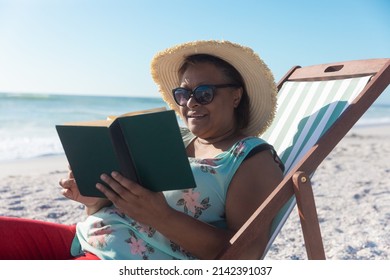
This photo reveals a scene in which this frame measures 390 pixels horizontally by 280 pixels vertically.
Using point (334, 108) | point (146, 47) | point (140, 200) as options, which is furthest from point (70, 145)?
point (146, 47)

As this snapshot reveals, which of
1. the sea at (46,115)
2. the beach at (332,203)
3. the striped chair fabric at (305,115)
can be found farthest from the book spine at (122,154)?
the sea at (46,115)

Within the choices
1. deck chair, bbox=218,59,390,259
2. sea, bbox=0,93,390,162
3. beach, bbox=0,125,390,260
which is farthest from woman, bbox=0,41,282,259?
sea, bbox=0,93,390,162

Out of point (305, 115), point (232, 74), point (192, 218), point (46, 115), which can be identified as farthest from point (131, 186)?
point (46, 115)

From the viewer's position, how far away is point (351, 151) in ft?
34.8

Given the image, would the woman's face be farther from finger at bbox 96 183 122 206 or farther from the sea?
the sea

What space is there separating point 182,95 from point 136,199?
734 mm

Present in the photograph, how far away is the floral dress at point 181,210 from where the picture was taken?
2.32 meters

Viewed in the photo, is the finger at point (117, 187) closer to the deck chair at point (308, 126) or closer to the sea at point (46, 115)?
the deck chair at point (308, 126)

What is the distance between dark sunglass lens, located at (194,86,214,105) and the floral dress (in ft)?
0.92

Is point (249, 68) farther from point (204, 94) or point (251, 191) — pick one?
point (251, 191)

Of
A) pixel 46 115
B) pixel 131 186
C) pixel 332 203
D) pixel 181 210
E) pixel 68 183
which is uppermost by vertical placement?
pixel 131 186

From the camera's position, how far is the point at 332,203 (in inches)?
233
